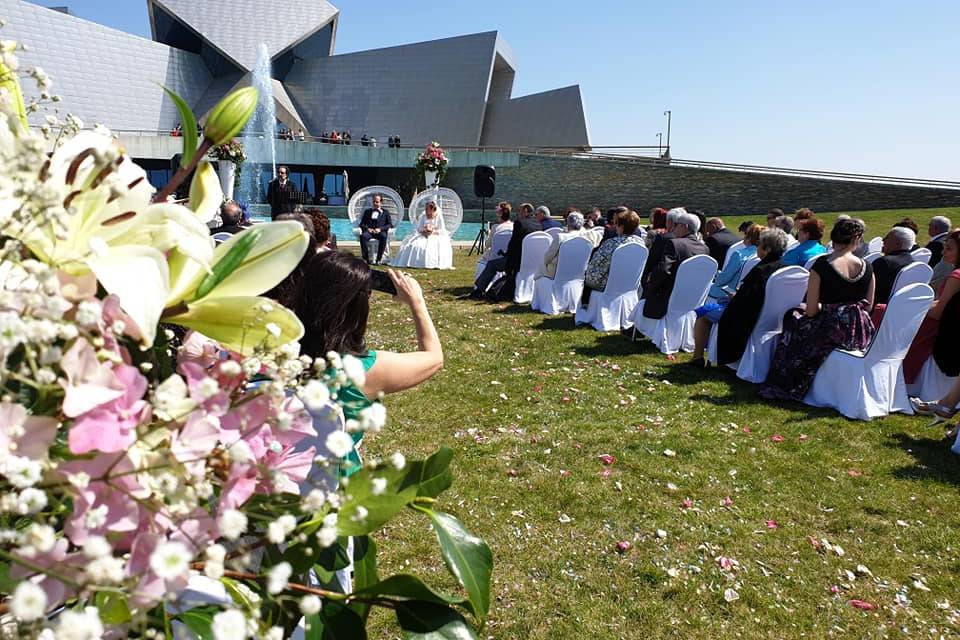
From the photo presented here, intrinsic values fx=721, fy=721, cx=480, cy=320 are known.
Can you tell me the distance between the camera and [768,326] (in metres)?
7.03

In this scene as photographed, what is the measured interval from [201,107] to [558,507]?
5790 centimetres

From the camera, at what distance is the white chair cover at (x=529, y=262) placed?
1131 centimetres

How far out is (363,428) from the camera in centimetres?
57

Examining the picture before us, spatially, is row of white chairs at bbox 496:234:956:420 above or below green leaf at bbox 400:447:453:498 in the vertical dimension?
below

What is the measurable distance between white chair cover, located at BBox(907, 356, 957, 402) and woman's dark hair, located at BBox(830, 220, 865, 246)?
1.43 metres

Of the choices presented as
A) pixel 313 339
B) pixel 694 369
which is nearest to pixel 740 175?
pixel 694 369

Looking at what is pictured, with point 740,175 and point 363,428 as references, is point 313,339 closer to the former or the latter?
point 363,428

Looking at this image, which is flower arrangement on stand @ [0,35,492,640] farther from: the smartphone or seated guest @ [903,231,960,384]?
seated guest @ [903,231,960,384]

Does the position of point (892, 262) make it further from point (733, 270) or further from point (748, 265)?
point (733, 270)

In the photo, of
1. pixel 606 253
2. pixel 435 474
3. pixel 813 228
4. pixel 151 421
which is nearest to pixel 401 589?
pixel 435 474

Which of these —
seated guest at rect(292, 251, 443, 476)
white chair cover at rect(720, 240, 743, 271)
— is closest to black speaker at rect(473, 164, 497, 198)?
white chair cover at rect(720, 240, 743, 271)

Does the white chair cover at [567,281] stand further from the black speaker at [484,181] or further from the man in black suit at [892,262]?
the black speaker at [484,181]

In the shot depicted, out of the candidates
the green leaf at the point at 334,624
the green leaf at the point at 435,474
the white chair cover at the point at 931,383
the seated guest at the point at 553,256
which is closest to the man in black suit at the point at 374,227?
the seated guest at the point at 553,256

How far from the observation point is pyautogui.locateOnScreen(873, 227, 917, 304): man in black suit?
7.41 meters
